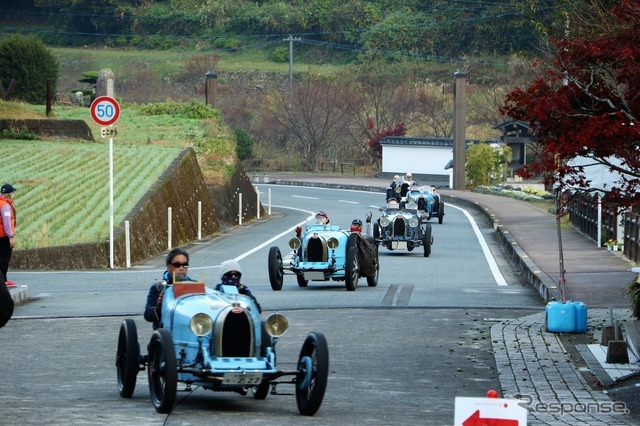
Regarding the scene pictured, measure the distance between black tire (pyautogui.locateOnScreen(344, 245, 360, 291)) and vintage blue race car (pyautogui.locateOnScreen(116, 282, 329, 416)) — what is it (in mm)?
11231

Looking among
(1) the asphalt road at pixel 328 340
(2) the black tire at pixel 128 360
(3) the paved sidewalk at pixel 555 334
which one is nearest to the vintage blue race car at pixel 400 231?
(1) the asphalt road at pixel 328 340

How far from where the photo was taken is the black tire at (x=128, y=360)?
36.7 ft

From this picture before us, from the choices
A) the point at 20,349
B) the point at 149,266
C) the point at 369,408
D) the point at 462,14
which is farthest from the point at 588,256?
the point at 462,14

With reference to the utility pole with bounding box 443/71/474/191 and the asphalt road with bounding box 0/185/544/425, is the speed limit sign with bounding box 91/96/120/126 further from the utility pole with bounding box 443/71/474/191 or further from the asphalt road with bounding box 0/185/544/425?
the utility pole with bounding box 443/71/474/191

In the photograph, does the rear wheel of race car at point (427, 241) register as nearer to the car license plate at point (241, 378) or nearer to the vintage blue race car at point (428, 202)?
the vintage blue race car at point (428, 202)

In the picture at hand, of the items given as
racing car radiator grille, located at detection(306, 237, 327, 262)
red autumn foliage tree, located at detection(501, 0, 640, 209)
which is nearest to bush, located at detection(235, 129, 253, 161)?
racing car radiator grille, located at detection(306, 237, 327, 262)

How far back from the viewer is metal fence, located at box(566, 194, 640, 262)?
27.6 metres

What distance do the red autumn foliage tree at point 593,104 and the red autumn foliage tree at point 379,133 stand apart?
68.7 metres

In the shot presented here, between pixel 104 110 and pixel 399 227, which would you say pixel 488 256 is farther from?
pixel 104 110

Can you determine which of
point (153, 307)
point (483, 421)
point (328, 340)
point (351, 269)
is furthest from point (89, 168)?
Result: point (483, 421)

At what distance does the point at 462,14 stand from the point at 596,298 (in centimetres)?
8082

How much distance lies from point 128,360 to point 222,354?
1.09 metres

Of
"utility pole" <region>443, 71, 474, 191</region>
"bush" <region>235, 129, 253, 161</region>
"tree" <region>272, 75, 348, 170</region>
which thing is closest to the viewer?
"utility pole" <region>443, 71, 474, 191</region>

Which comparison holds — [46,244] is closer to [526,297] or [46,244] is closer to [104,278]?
[104,278]
